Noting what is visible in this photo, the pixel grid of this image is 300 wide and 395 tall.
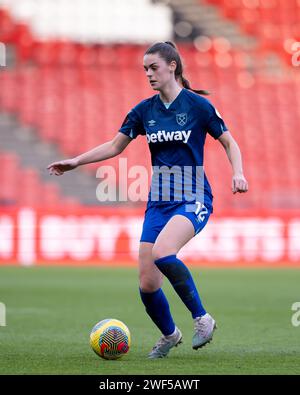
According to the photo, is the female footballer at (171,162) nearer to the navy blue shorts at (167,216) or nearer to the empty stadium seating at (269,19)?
the navy blue shorts at (167,216)

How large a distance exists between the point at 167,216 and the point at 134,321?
314cm

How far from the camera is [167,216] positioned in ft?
22.0

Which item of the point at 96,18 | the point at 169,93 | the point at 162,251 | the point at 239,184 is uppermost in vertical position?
the point at 96,18

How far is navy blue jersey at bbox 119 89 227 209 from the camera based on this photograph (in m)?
6.72

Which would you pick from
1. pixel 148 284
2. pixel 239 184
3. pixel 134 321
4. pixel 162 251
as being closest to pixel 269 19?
pixel 134 321

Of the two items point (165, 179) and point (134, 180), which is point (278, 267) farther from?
point (165, 179)

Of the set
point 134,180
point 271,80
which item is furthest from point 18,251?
point 271,80

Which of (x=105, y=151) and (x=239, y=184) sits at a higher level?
(x=105, y=151)

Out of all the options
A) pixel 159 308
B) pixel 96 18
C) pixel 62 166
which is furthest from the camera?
pixel 96 18

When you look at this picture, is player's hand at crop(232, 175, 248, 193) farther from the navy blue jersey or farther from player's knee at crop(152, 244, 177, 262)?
→ player's knee at crop(152, 244, 177, 262)

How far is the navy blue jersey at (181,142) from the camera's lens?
672cm

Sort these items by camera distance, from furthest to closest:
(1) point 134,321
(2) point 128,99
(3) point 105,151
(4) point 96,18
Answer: (4) point 96,18
(2) point 128,99
(1) point 134,321
(3) point 105,151

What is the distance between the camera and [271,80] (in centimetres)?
2502

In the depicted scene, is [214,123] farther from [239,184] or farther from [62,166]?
[62,166]
